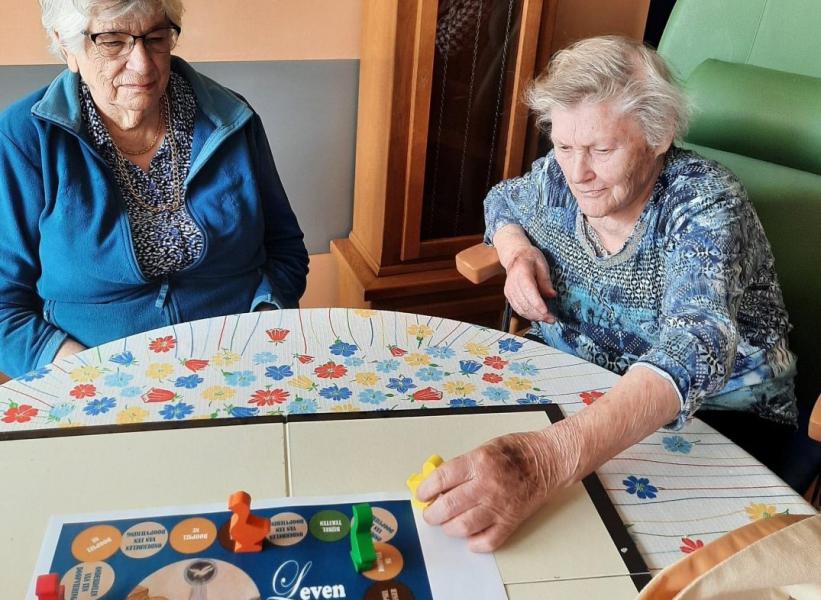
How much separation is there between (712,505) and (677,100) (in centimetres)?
67

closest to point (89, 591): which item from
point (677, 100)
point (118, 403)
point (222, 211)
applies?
point (118, 403)

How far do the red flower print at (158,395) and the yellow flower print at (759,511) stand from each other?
819 millimetres

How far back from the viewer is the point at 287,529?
934 millimetres

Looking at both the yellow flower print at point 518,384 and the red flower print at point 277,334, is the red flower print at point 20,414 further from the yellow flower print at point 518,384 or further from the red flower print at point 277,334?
the yellow flower print at point 518,384

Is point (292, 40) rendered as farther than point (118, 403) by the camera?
Yes

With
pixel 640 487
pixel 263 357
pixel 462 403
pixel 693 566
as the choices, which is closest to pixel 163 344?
pixel 263 357

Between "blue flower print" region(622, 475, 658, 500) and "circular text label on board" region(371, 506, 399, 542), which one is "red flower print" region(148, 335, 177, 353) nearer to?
"circular text label on board" region(371, 506, 399, 542)

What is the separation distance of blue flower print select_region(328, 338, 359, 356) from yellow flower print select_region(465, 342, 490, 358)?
7.6 inches

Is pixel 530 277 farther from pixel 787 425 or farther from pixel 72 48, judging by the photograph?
pixel 72 48

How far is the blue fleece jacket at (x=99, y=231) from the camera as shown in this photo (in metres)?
1.41

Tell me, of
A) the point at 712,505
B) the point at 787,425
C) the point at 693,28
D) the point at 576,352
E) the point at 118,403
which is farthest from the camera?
the point at 693,28

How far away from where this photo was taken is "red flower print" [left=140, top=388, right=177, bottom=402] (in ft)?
3.80

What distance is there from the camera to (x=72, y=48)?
1.40m

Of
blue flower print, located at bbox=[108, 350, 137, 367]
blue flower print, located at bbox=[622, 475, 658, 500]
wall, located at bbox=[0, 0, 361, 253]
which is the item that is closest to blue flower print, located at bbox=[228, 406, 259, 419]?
blue flower print, located at bbox=[108, 350, 137, 367]
